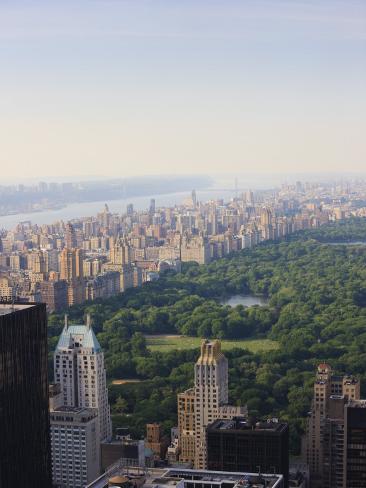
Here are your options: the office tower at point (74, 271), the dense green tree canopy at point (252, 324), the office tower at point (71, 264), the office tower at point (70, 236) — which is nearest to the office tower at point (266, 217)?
the dense green tree canopy at point (252, 324)

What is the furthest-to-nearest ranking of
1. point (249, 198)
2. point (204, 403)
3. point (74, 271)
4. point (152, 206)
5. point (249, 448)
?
point (249, 198) → point (152, 206) → point (74, 271) → point (204, 403) → point (249, 448)

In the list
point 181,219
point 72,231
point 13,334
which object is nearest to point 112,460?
point 13,334

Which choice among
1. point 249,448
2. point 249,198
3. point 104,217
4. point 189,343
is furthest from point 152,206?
point 249,448

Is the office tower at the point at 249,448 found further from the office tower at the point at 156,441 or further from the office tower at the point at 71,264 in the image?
the office tower at the point at 71,264

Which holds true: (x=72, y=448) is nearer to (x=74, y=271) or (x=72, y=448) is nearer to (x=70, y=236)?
(x=74, y=271)

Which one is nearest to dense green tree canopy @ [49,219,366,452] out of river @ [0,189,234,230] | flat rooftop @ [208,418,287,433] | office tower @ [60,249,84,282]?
office tower @ [60,249,84,282]

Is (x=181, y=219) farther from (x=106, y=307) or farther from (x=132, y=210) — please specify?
(x=106, y=307)

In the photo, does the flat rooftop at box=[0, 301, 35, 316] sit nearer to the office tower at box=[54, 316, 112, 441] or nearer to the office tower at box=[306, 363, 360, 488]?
the office tower at box=[306, 363, 360, 488]
